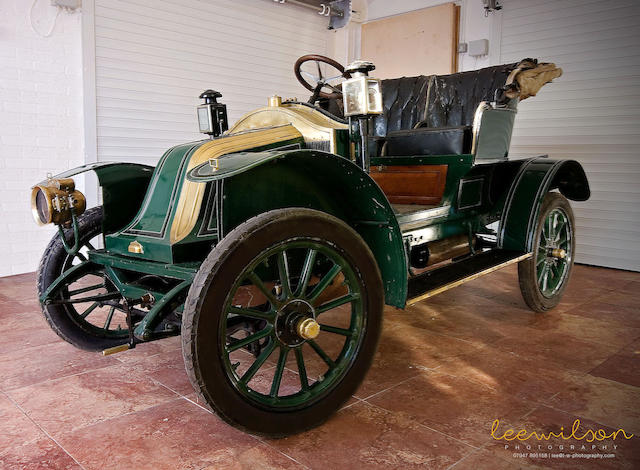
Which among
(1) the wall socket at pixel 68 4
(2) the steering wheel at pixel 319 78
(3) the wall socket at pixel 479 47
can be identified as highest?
(1) the wall socket at pixel 68 4

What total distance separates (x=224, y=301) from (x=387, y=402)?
0.92 m

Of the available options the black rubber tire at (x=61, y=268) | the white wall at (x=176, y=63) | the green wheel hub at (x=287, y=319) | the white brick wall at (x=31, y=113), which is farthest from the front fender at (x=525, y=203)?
the white brick wall at (x=31, y=113)

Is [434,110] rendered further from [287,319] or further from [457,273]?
[287,319]

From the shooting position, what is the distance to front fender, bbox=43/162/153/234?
2.38 m

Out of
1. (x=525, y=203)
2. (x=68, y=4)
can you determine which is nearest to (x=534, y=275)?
(x=525, y=203)

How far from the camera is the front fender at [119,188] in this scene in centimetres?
238

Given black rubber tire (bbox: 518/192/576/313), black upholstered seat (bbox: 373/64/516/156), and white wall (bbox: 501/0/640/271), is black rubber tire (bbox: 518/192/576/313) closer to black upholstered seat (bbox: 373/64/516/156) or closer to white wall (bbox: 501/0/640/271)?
black upholstered seat (bbox: 373/64/516/156)

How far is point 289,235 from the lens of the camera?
1.76 m

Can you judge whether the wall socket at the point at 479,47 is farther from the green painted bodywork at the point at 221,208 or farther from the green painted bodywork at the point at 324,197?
the green painted bodywork at the point at 324,197

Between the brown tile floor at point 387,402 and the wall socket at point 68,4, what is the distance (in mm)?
2905

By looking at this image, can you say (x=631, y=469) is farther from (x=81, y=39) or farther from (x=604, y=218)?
(x=81, y=39)

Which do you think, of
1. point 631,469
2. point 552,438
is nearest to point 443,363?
point 552,438

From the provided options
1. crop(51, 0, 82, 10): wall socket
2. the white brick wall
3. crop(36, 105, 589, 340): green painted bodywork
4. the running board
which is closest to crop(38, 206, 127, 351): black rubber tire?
crop(36, 105, 589, 340): green painted bodywork

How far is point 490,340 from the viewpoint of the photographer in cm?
298
